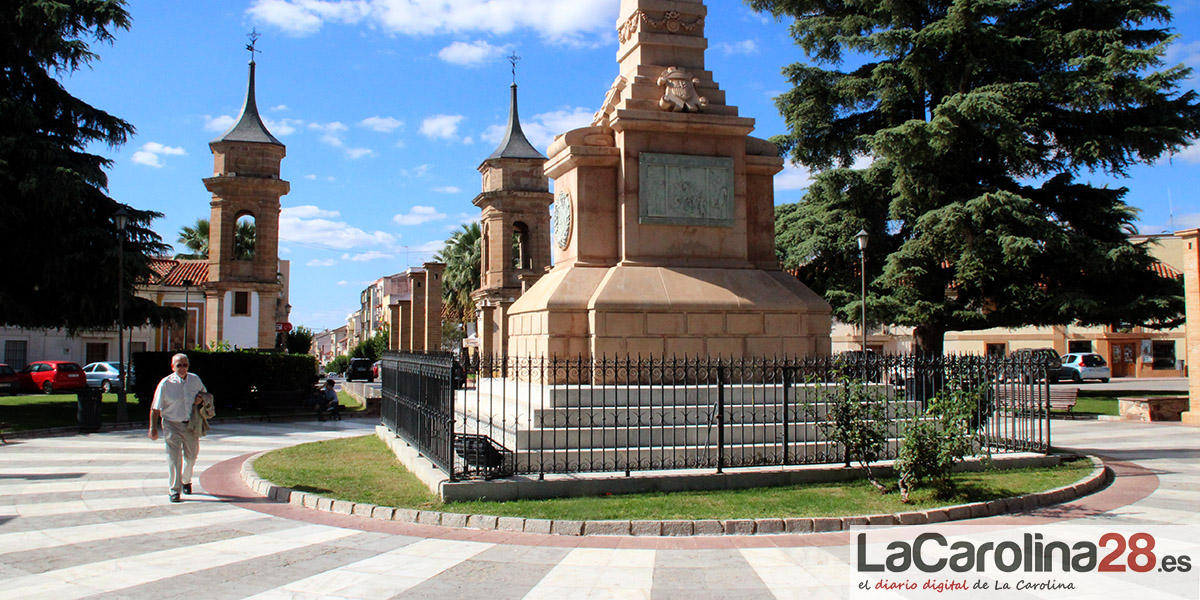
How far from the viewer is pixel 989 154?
81.3 feet

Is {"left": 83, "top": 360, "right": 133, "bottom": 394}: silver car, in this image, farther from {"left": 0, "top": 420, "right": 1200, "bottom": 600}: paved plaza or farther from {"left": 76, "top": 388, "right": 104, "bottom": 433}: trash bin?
{"left": 0, "top": 420, "right": 1200, "bottom": 600}: paved plaza

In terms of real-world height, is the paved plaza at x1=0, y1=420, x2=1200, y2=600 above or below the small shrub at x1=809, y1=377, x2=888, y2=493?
below

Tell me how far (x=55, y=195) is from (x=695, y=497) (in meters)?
19.5

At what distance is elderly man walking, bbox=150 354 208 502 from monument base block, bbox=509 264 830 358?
437 cm

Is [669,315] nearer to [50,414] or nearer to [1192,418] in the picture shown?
[1192,418]

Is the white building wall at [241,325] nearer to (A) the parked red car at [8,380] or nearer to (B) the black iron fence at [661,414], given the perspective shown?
(A) the parked red car at [8,380]

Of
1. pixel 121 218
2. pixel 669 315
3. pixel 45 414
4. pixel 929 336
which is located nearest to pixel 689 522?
pixel 669 315

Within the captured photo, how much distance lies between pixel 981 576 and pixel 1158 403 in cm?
1675

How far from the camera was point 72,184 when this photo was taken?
67.9 feet

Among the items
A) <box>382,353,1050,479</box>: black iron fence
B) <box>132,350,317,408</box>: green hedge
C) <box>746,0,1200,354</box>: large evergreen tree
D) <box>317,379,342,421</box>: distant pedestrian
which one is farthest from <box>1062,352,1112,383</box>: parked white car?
<box>132,350,317,408</box>: green hedge

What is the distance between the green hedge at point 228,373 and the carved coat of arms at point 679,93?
15.0m

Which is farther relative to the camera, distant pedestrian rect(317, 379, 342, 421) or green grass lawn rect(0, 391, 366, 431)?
distant pedestrian rect(317, 379, 342, 421)

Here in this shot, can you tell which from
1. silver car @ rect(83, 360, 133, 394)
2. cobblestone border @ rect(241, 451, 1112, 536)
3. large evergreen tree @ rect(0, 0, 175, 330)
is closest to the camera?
cobblestone border @ rect(241, 451, 1112, 536)

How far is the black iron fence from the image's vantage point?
29.0ft
